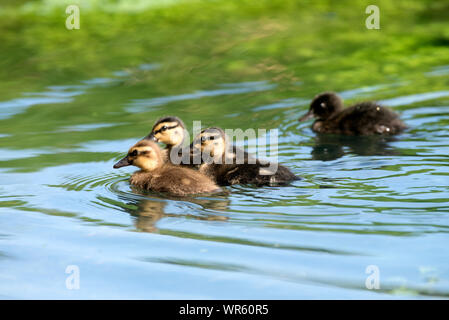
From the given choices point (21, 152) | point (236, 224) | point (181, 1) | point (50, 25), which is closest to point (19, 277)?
point (236, 224)

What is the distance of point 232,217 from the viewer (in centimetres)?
523

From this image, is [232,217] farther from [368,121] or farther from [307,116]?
[307,116]

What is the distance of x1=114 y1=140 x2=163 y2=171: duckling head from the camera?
246 inches

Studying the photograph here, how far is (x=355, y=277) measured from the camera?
4184mm

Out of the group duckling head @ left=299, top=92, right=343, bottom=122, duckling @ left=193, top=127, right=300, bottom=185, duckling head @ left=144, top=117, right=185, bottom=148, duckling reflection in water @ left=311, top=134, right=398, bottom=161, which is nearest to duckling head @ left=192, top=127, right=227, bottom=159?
duckling @ left=193, top=127, right=300, bottom=185

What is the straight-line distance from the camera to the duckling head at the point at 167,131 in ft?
22.3

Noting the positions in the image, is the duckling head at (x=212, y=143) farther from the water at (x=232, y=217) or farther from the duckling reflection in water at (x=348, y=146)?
the duckling reflection in water at (x=348, y=146)

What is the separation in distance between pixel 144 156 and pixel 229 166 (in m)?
0.66

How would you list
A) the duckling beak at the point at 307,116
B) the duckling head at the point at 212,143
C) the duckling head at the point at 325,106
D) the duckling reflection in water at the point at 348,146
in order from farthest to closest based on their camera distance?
the duckling beak at the point at 307,116
the duckling head at the point at 325,106
the duckling reflection in water at the point at 348,146
the duckling head at the point at 212,143

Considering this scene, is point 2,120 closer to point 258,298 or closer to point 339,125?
point 339,125

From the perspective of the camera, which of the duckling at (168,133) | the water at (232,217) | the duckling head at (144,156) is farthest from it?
the duckling at (168,133)

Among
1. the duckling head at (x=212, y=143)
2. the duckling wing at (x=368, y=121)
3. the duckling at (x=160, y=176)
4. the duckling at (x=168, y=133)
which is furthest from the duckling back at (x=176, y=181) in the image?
the duckling wing at (x=368, y=121)

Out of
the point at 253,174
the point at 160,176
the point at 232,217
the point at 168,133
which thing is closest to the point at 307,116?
the point at 168,133

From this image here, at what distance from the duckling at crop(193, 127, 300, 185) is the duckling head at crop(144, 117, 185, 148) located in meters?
0.33
